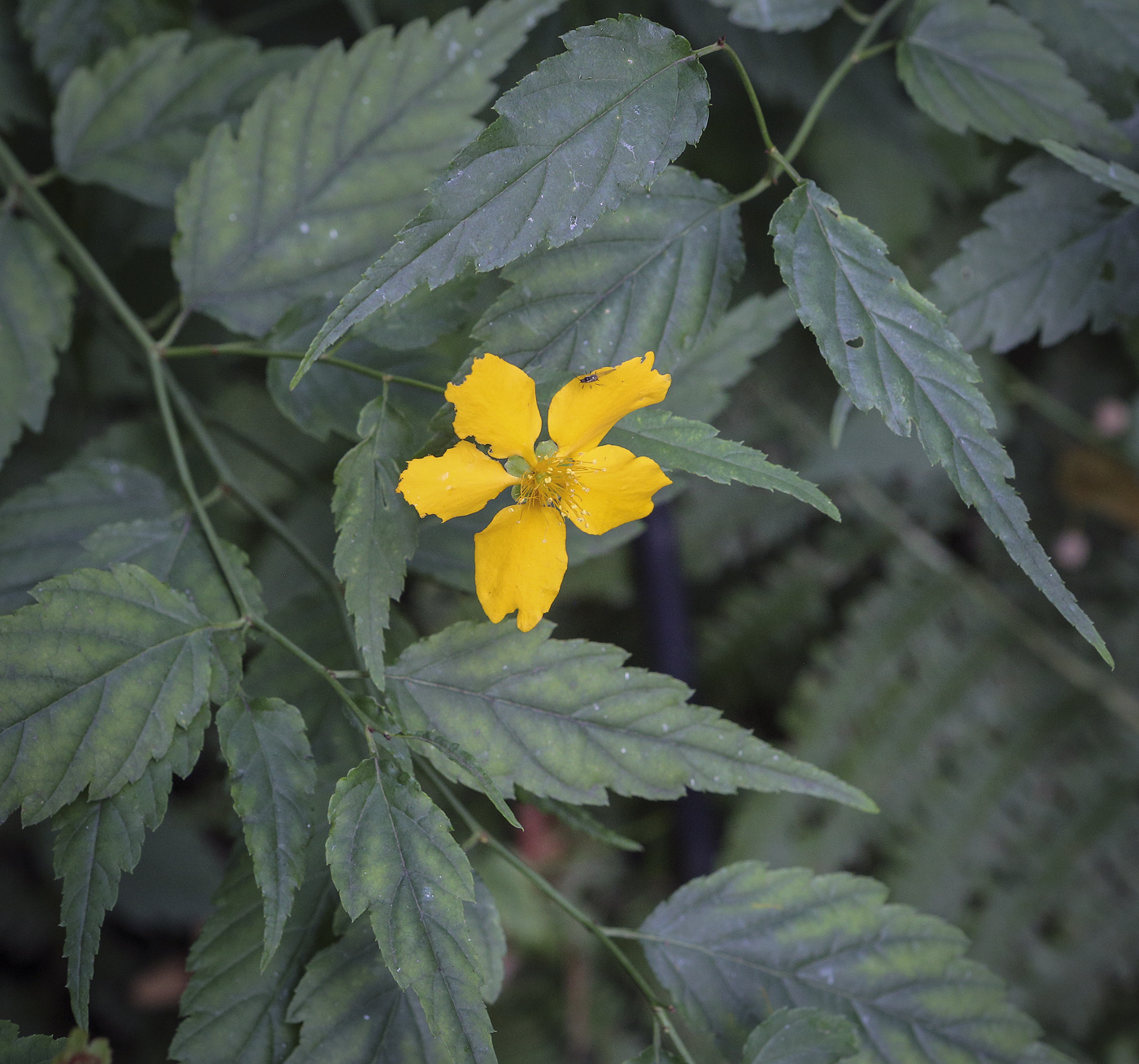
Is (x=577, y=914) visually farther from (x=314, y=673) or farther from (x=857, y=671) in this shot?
(x=857, y=671)

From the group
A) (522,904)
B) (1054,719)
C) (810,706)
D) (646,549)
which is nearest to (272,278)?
(646,549)

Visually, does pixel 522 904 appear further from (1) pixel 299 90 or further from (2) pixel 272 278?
(1) pixel 299 90

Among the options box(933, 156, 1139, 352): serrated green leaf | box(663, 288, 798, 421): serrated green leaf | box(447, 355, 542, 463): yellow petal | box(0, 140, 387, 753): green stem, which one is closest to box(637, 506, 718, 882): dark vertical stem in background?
box(663, 288, 798, 421): serrated green leaf

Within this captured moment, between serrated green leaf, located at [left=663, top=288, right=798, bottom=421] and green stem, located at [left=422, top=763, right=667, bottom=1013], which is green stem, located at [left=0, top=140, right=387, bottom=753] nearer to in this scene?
green stem, located at [left=422, top=763, right=667, bottom=1013]

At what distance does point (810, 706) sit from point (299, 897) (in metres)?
1.34

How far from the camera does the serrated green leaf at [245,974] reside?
71 centimetres

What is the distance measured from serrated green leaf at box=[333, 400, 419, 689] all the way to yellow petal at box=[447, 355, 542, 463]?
0.07 metres

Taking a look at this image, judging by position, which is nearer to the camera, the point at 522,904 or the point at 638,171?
the point at 638,171

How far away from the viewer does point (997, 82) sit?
2.91ft

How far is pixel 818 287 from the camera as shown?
2.19ft

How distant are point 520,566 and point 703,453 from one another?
189 mm

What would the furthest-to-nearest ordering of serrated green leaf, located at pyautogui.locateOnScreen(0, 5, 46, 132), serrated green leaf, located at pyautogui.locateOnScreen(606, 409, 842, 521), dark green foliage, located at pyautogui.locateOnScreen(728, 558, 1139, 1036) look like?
dark green foliage, located at pyautogui.locateOnScreen(728, 558, 1139, 1036) < serrated green leaf, located at pyautogui.locateOnScreen(0, 5, 46, 132) < serrated green leaf, located at pyautogui.locateOnScreen(606, 409, 842, 521)

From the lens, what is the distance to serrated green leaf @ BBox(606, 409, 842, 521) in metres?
0.58

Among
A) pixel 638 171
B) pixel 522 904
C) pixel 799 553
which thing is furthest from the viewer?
pixel 799 553
